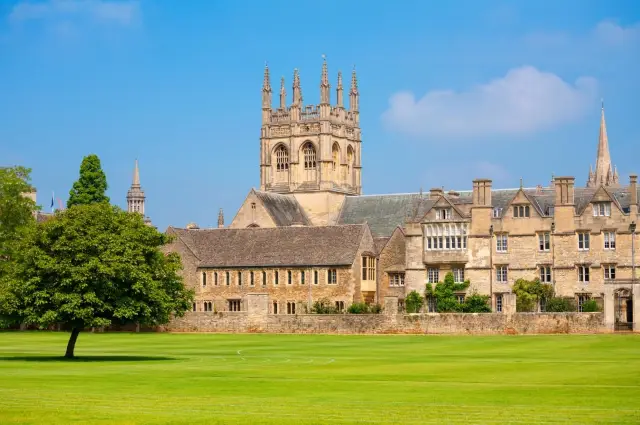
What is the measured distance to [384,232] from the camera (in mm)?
105000

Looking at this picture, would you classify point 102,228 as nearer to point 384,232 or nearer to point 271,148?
point 384,232

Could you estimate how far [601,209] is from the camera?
84312 millimetres

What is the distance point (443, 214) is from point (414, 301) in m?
6.53

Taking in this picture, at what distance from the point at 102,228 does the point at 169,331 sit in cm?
3379

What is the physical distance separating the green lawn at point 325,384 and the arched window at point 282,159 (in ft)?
204

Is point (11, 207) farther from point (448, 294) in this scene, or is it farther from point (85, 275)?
point (85, 275)

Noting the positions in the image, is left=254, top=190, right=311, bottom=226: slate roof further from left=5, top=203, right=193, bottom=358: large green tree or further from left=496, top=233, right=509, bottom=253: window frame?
left=5, top=203, right=193, bottom=358: large green tree

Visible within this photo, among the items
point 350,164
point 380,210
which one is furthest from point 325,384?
point 350,164

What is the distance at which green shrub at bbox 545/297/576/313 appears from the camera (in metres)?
80.9

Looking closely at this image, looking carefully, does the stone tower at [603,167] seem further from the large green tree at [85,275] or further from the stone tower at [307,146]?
the large green tree at [85,275]

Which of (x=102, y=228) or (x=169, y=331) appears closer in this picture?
(x=102, y=228)

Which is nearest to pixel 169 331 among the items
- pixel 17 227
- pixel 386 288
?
pixel 17 227

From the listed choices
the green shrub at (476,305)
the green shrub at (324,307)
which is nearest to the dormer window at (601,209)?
the green shrub at (476,305)

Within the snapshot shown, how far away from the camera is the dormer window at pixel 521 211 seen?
286ft
